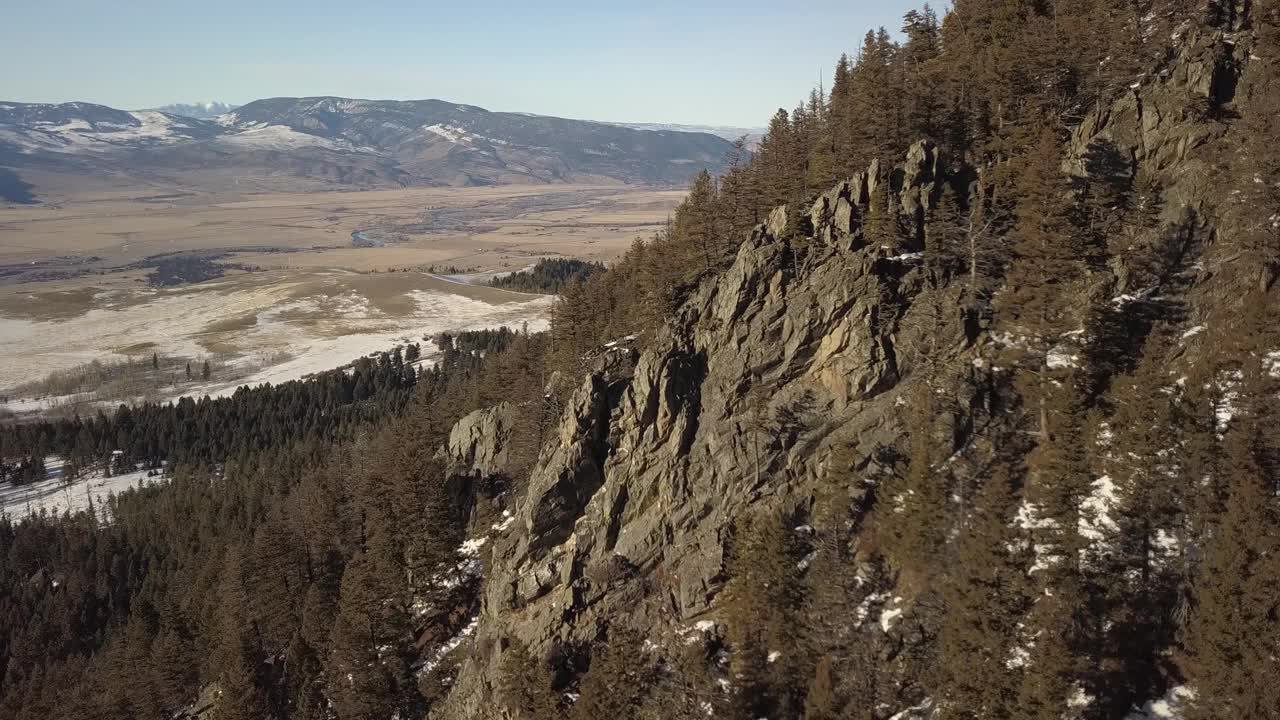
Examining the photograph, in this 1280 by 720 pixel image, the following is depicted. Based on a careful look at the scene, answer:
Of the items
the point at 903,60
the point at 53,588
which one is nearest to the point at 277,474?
the point at 53,588

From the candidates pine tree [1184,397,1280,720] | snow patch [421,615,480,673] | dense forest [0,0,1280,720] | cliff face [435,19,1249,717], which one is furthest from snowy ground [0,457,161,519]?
pine tree [1184,397,1280,720]

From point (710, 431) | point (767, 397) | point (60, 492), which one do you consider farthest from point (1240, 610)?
point (60, 492)

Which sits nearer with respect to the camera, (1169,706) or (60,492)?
(1169,706)

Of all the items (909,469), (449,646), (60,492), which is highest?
(909,469)

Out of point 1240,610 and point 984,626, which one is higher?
point 1240,610

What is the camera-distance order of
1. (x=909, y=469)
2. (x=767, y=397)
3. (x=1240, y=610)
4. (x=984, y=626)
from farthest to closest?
(x=767, y=397), (x=909, y=469), (x=984, y=626), (x=1240, y=610)

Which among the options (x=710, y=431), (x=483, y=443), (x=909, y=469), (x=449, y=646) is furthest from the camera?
(x=483, y=443)

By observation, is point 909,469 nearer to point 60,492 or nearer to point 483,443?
point 483,443
